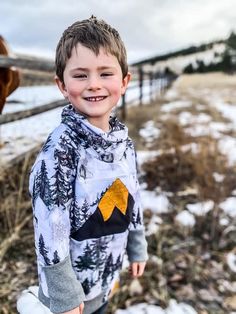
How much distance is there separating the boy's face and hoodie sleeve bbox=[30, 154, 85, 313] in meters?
0.21

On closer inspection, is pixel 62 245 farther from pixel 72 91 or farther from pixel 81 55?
pixel 81 55

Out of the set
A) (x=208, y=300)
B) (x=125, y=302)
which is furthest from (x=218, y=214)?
(x=125, y=302)

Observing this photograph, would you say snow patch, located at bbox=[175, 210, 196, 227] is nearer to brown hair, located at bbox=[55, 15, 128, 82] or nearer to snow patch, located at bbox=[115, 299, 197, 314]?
snow patch, located at bbox=[115, 299, 197, 314]

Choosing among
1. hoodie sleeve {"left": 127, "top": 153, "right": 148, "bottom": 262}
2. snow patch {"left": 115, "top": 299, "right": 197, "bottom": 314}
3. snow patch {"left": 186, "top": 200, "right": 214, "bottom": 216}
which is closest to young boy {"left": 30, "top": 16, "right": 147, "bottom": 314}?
hoodie sleeve {"left": 127, "top": 153, "right": 148, "bottom": 262}

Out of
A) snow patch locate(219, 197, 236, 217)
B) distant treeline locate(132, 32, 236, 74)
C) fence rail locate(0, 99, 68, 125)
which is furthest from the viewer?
distant treeline locate(132, 32, 236, 74)

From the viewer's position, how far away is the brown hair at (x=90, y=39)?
134cm

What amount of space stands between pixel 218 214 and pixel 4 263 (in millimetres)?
1734

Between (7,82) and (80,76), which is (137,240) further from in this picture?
(7,82)

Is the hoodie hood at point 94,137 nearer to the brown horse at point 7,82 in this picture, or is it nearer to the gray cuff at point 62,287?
the gray cuff at point 62,287

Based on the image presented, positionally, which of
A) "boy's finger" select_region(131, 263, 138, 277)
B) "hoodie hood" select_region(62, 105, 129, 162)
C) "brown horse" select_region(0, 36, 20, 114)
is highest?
"brown horse" select_region(0, 36, 20, 114)

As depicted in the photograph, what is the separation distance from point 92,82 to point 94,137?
0.18 meters

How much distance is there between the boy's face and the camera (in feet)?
4.42

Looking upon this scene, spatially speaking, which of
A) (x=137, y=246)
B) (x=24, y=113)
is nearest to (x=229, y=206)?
(x=24, y=113)

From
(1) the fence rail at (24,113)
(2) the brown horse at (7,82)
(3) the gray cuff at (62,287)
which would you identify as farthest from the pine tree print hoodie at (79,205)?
(1) the fence rail at (24,113)
